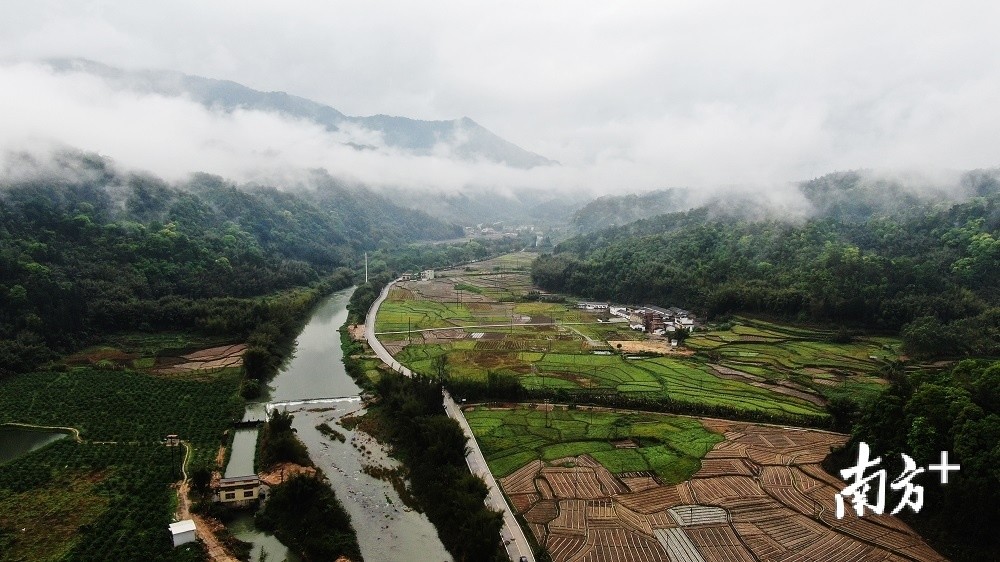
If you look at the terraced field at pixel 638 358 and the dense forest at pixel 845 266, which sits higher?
the dense forest at pixel 845 266

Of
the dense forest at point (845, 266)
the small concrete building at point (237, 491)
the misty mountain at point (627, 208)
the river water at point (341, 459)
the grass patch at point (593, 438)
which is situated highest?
the misty mountain at point (627, 208)

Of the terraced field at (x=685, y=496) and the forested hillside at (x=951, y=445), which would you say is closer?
the forested hillside at (x=951, y=445)

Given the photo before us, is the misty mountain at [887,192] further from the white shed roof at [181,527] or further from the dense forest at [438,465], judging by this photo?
the white shed roof at [181,527]

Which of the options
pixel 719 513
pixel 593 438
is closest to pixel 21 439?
pixel 593 438

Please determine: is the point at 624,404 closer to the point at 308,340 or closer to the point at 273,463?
the point at 273,463

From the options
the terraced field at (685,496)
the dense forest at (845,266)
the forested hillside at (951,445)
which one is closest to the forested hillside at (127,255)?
the terraced field at (685,496)

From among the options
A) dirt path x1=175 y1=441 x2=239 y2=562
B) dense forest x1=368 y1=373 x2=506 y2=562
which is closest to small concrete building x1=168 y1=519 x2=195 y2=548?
dirt path x1=175 y1=441 x2=239 y2=562
